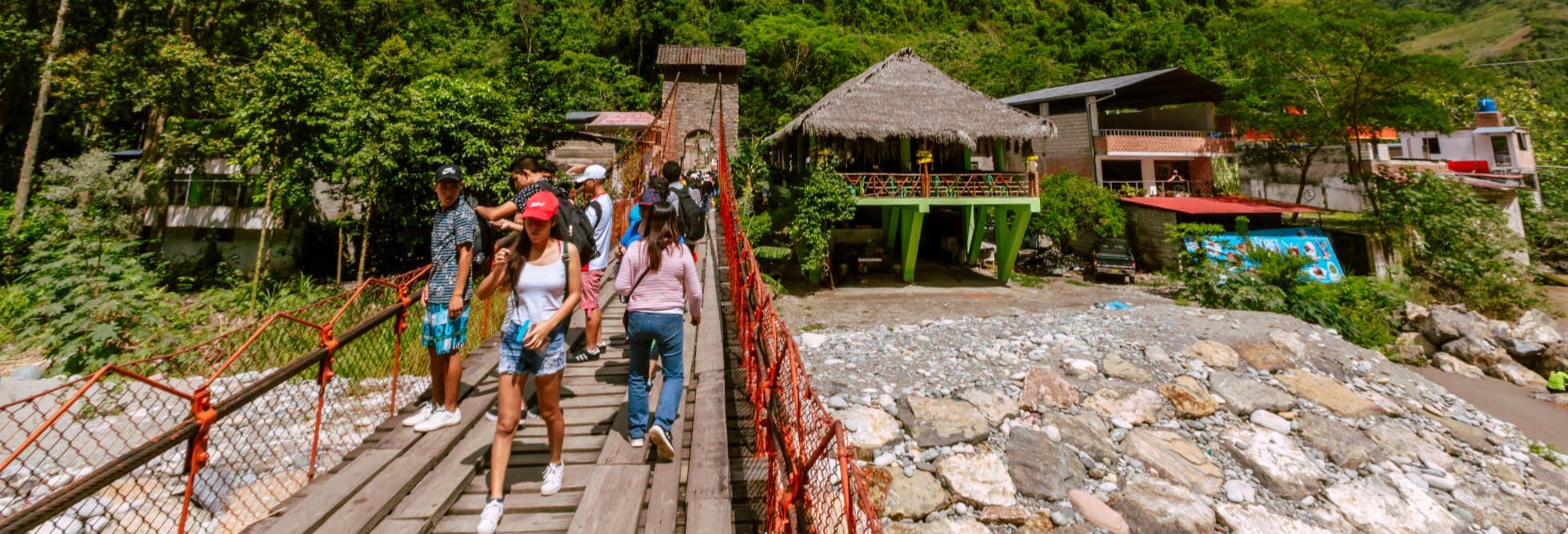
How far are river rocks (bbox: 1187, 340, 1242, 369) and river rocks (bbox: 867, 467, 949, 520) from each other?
18.0 feet

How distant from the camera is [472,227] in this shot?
10.9ft

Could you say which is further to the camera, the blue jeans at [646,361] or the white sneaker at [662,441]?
the blue jeans at [646,361]

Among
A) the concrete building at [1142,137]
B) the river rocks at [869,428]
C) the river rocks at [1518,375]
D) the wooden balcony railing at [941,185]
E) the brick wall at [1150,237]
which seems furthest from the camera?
the concrete building at [1142,137]

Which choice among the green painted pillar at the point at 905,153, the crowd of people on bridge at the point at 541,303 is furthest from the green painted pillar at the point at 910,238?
the crowd of people on bridge at the point at 541,303

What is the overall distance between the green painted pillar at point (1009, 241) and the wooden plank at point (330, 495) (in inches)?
Result: 567

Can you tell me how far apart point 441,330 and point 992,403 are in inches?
250

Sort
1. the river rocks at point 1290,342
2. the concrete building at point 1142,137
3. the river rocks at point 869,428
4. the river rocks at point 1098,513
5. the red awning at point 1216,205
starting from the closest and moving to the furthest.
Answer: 1. the river rocks at point 1098,513
2. the river rocks at point 869,428
3. the river rocks at point 1290,342
4. the red awning at point 1216,205
5. the concrete building at point 1142,137

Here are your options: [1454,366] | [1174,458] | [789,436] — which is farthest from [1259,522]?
[1454,366]

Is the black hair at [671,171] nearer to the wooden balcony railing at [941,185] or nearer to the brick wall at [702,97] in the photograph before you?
the wooden balcony railing at [941,185]

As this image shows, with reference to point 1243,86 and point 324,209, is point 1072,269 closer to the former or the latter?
point 1243,86

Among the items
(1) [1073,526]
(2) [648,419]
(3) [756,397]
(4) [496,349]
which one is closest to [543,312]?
(2) [648,419]

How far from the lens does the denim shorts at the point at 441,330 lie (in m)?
3.18

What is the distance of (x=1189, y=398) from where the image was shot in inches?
291

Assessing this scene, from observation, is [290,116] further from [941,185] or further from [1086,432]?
[1086,432]
